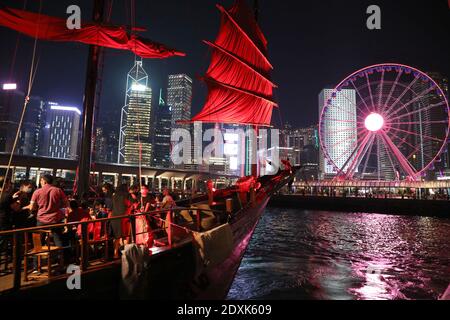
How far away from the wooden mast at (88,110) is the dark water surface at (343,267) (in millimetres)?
5687

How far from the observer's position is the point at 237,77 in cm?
2384

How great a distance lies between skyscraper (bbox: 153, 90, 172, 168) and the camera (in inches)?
5359

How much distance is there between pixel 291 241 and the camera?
17.5 meters

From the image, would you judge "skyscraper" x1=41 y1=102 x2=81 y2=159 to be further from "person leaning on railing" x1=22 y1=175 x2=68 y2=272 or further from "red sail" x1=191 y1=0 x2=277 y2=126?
"person leaning on railing" x1=22 y1=175 x2=68 y2=272

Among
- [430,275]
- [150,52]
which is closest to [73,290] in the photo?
[150,52]

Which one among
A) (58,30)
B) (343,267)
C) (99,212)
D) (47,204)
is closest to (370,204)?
(343,267)

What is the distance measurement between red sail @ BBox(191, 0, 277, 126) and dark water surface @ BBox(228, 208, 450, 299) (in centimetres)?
973

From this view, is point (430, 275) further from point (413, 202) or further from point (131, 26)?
point (413, 202)

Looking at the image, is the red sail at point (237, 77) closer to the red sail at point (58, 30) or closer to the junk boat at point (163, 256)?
the junk boat at point (163, 256)

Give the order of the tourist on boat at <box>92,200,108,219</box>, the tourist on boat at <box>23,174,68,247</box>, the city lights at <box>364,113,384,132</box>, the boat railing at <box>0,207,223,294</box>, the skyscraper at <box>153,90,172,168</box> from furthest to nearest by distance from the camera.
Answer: the skyscraper at <box>153,90,172,168</box> → the city lights at <box>364,113,384,132</box> → the tourist on boat at <box>92,200,108,219</box> → the tourist on boat at <box>23,174,68,247</box> → the boat railing at <box>0,207,223,294</box>

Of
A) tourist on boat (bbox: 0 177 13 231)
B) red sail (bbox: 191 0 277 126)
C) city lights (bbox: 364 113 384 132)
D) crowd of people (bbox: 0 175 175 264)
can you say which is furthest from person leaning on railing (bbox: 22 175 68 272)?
city lights (bbox: 364 113 384 132)

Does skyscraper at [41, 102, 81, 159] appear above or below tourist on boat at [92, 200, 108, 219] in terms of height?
above

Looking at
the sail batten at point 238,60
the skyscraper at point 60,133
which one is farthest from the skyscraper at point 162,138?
the sail batten at point 238,60
